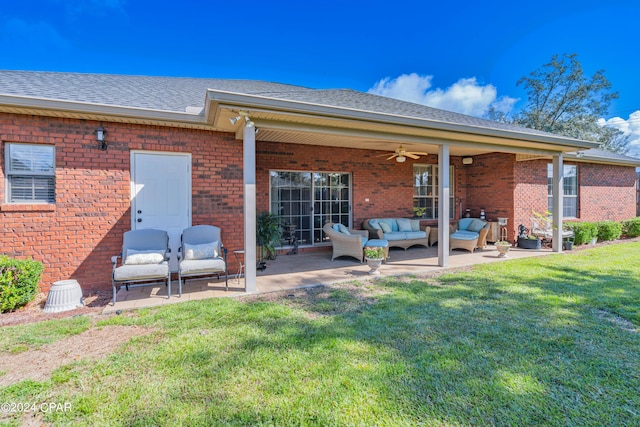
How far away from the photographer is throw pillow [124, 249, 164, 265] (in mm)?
4752

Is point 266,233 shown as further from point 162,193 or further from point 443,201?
point 443,201

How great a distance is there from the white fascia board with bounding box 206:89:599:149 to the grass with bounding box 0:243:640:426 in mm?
2858

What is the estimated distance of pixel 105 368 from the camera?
106 inches

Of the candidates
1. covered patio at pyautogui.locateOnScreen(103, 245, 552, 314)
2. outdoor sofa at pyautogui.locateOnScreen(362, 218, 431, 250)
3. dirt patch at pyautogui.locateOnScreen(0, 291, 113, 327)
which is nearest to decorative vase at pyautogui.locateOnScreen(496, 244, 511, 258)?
covered patio at pyautogui.locateOnScreen(103, 245, 552, 314)

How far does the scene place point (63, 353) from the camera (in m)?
3.00

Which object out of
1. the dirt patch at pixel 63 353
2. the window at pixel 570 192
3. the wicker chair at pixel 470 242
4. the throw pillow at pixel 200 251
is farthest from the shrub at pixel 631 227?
the dirt patch at pixel 63 353

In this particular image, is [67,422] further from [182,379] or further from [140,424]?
[182,379]

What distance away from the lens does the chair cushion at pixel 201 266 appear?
4.73m

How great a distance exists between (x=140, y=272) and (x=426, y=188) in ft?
29.8

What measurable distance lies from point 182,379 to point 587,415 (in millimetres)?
2975

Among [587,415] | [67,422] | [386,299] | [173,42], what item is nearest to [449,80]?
[173,42]

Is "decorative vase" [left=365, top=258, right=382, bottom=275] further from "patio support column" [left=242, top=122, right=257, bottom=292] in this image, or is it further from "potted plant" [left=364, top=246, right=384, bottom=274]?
"patio support column" [left=242, top=122, right=257, bottom=292]

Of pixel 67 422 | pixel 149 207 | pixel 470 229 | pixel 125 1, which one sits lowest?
pixel 67 422

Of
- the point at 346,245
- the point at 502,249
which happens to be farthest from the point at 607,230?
the point at 346,245
